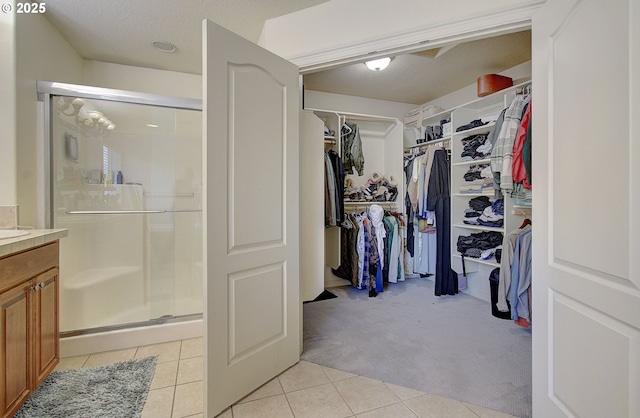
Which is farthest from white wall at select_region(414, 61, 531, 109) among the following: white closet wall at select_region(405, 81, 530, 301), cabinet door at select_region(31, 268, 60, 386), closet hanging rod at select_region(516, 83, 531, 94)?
cabinet door at select_region(31, 268, 60, 386)

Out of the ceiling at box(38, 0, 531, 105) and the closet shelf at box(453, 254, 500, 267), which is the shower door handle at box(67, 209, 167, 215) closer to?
the ceiling at box(38, 0, 531, 105)

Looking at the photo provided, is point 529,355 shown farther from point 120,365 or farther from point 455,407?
point 120,365

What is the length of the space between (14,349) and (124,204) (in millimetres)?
1362

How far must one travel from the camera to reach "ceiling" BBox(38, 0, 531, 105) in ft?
6.54

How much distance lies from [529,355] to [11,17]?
160 inches

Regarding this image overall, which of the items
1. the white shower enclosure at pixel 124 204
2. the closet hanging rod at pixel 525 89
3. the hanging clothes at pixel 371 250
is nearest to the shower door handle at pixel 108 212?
the white shower enclosure at pixel 124 204

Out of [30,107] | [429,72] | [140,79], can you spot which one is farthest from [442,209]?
[30,107]

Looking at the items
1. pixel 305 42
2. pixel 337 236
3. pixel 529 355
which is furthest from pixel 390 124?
pixel 529 355

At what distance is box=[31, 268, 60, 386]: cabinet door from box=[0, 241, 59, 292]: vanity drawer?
0.05m

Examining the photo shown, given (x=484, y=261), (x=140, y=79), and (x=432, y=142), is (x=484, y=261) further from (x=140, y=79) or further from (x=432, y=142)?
(x=140, y=79)

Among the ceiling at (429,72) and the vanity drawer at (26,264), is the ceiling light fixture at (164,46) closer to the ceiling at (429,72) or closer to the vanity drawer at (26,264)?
the ceiling at (429,72)

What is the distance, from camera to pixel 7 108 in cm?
174

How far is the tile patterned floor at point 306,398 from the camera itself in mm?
1463

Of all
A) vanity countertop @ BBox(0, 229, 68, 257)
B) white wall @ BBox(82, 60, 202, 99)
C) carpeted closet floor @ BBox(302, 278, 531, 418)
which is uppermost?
white wall @ BBox(82, 60, 202, 99)
